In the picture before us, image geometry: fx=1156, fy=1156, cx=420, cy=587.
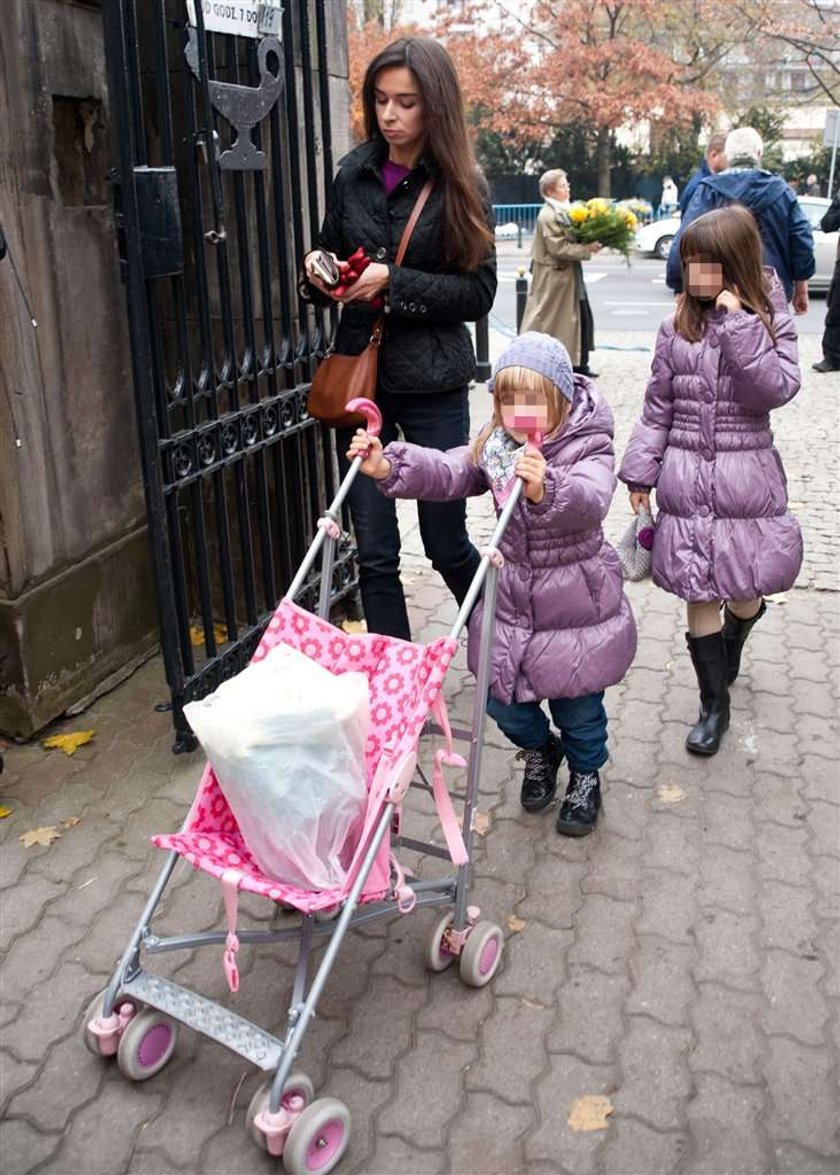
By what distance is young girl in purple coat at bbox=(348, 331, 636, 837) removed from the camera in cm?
298

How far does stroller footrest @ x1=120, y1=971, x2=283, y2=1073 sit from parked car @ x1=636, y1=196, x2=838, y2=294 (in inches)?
487

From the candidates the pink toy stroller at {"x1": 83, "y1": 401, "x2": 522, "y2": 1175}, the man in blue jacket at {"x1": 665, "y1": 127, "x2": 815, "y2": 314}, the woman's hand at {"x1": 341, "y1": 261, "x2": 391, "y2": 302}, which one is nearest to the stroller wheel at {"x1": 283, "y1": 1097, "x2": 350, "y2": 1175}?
the pink toy stroller at {"x1": 83, "y1": 401, "x2": 522, "y2": 1175}

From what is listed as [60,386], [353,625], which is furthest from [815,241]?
[60,386]

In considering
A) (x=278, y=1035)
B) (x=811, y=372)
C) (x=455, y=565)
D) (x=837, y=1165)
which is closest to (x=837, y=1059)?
(x=837, y=1165)

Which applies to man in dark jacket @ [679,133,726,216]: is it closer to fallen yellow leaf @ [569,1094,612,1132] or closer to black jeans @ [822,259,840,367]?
black jeans @ [822,259,840,367]

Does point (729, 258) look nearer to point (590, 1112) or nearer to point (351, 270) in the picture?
point (351, 270)

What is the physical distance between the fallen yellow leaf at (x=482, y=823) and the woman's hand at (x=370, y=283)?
1.66 m

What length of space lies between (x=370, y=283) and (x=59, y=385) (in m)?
1.17

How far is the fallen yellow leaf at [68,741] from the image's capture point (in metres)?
4.01

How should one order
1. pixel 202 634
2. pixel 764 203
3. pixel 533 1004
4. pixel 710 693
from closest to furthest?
pixel 533 1004 < pixel 710 693 < pixel 202 634 < pixel 764 203

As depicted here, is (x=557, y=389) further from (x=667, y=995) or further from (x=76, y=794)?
(x=76, y=794)

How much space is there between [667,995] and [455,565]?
1.73 metres

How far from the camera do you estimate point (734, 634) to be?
4254mm

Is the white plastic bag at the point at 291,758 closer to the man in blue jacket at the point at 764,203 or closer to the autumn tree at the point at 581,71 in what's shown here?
the man in blue jacket at the point at 764,203
